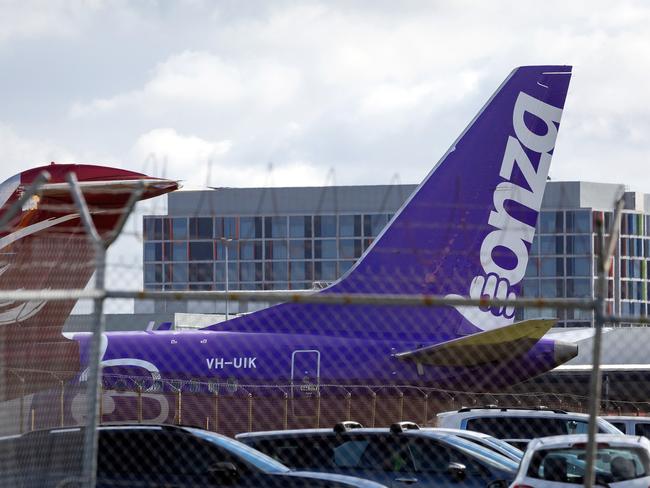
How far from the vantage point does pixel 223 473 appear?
11445mm

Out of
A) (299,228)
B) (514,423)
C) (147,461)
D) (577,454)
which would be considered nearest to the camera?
(577,454)

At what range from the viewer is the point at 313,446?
1398 centimetres

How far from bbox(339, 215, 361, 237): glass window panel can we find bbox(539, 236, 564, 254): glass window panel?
17028 mm

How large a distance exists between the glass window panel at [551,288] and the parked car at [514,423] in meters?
104

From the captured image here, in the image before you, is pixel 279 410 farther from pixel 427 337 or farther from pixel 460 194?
pixel 460 194

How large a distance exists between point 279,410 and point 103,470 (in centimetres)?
1086

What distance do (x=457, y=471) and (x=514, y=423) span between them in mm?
5088

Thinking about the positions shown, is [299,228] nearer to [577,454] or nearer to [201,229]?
[201,229]

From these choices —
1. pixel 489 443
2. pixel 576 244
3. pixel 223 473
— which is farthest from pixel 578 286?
pixel 223 473

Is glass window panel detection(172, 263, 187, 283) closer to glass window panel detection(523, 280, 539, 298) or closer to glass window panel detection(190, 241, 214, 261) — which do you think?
glass window panel detection(190, 241, 214, 261)

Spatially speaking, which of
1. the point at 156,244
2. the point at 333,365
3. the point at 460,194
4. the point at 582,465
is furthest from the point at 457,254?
the point at 156,244

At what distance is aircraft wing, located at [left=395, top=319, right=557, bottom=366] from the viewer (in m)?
18.7

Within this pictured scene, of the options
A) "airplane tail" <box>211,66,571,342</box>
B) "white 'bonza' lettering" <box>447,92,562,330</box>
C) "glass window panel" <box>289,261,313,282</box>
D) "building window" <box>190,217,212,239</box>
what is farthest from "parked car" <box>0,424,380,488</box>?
"glass window panel" <box>289,261,313,282</box>

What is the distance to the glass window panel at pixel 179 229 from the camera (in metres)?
120
